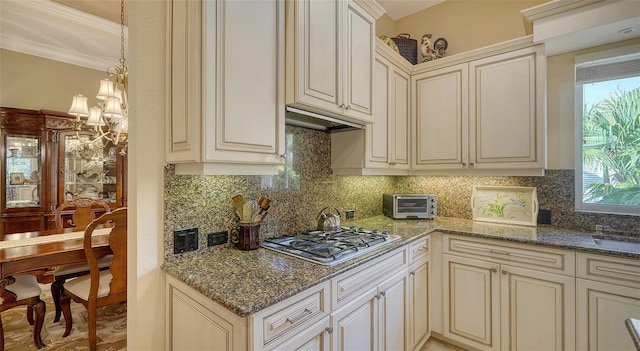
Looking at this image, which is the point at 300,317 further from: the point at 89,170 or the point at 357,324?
the point at 89,170

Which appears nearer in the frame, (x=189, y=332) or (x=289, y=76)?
(x=189, y=332)

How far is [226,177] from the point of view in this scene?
1.58 metres

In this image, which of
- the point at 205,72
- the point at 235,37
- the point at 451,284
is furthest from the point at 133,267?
the point at 451,284

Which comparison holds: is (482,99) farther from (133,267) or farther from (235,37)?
(133,267)

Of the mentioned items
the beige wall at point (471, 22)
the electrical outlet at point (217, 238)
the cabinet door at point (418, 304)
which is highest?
the beige wall at point (471, 22)

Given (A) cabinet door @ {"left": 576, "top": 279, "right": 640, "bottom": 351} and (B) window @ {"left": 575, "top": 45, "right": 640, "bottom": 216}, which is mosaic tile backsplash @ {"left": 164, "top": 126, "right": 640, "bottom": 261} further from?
(A) cabinet door @ {"left": 576, "top": 279, "right": 640, "bottom": 351}

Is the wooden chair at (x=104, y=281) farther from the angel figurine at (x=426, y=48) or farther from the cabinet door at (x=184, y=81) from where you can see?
the angel figurine at (x=426, y=48)

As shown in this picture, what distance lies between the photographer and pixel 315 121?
1.93m

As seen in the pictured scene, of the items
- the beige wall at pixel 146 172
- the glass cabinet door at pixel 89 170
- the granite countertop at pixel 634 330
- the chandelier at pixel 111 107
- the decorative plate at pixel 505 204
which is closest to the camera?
the granite countertop at pixel 634 330

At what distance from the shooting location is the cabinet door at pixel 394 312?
1.62 meters

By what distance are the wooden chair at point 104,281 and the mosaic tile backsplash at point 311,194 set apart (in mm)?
845

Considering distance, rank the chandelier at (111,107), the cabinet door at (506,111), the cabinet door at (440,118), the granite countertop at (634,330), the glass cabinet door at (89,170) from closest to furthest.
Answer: the granite countertop at (634,330), the cabinet door at (506,111), the cabinet door at (440,118), the chandelier at (111,107), the glass cabinet door at (89,170)

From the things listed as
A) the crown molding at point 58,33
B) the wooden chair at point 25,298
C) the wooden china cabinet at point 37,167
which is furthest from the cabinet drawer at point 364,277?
the crown molding at point 58,33

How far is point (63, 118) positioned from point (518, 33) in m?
5.12
